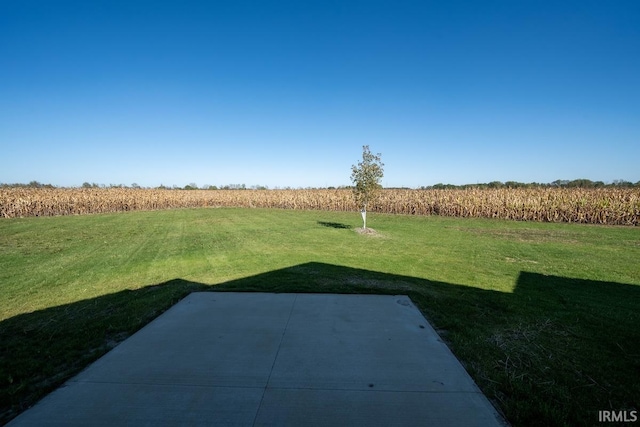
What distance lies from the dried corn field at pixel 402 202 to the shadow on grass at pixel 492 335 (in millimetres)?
16130

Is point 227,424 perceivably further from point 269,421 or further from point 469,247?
point 469,247

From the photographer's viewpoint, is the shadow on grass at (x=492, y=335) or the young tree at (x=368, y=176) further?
the young tree at (x=368, y=176)

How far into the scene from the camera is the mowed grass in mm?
3000

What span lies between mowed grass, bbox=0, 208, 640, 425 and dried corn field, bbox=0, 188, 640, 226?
7578 mm

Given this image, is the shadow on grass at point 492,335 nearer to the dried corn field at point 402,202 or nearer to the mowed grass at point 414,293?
the mowed grass at point 414,293

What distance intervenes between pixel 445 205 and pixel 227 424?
24261 mm

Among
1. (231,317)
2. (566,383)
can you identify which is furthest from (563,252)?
(231,317)

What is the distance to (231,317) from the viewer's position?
4.45 m

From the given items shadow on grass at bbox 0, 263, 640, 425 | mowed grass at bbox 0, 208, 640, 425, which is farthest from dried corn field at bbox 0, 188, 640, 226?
shadow on grass at bbox 0, 263, 640, 425

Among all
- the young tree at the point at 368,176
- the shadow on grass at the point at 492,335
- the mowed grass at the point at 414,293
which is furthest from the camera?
the young tree at the point at 368,176

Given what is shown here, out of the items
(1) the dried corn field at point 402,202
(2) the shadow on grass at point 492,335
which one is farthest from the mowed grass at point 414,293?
(1) the dried corn field at point 402,202

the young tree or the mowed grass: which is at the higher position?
the young tree

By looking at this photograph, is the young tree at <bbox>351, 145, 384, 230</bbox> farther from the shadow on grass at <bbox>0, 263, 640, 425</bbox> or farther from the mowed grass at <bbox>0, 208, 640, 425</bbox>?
the shadow on grass at <bbox>0, 263, 640, 425</bbox>

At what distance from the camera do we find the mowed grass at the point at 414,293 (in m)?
3.00
